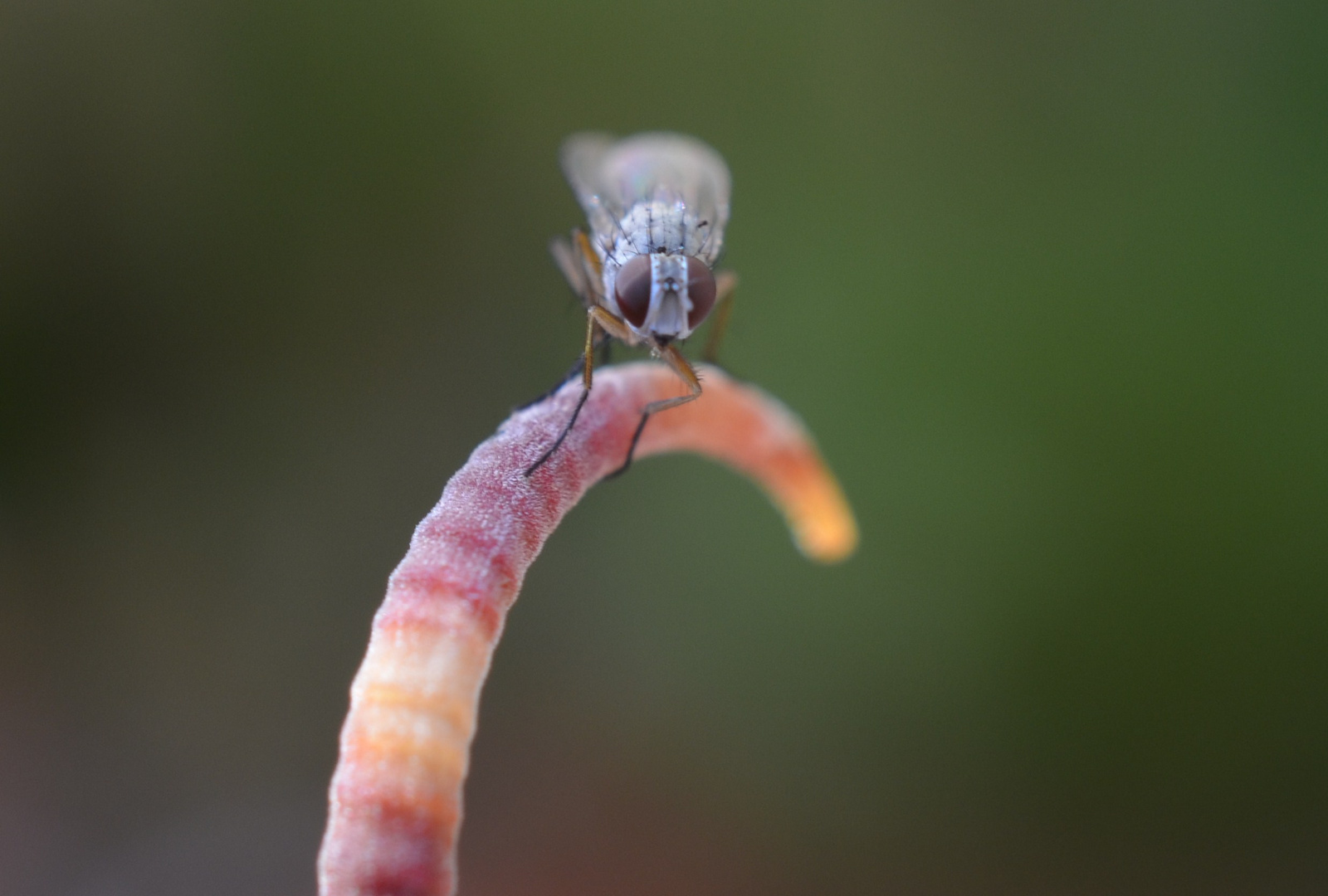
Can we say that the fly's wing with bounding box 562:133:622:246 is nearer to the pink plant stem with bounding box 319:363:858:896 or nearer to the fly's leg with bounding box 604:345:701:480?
the fly's leg with bounding box 604:345:701:480

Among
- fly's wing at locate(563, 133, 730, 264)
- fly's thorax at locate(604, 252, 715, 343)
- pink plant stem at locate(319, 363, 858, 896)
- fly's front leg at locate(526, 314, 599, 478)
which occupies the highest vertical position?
fly's wing at locate(563, 133, 730, 264)

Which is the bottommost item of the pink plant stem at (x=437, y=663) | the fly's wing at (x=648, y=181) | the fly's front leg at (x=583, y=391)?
the pink plant stem at (x=437, y=663)

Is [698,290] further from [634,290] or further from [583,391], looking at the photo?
[583,391]

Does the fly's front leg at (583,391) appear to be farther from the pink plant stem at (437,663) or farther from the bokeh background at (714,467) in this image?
the bokeh background at (714,467)

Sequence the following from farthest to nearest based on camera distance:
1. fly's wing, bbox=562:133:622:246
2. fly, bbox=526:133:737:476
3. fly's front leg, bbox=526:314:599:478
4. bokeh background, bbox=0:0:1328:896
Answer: bokeh background, bbox=0:0:1328:896
fly's wing, bbox=562:133:622:246
fly, bbox=526:133:737:476
fly's front leg, bbox=526:314:599:478

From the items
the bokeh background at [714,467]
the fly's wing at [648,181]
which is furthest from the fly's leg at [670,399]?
the bokeh background at [714,467]

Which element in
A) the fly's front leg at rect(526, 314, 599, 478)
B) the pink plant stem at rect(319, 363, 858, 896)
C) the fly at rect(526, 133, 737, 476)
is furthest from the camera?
the fly at rect(526, 133, 737, 476)

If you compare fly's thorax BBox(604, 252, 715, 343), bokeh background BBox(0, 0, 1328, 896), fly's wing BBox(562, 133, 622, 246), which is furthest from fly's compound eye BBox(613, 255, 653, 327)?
bokeh background BBox(0, 0, 1328, 896)

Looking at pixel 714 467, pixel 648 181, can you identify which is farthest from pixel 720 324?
pixel 714 467

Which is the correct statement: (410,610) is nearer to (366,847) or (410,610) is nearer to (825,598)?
(366,847)
